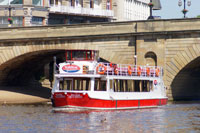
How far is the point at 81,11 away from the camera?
108 metres

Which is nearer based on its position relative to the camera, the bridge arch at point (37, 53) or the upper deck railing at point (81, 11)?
the bridge arch at point (37, 53)

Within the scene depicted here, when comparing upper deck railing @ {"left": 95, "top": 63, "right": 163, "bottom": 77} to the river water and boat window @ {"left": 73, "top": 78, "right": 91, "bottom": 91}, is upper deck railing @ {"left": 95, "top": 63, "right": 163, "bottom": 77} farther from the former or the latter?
the river water

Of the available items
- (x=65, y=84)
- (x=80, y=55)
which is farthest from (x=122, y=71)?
(x=65, y=84)

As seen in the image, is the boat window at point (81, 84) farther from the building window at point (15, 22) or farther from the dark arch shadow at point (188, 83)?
the building window at point (15, 22)

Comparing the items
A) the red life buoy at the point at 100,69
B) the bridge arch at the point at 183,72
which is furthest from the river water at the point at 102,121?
the bridge arch at the point at 183,72

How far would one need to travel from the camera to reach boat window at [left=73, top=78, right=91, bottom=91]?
52.2 m

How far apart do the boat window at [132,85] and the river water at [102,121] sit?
2.32m

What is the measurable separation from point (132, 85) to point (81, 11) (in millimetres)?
53608

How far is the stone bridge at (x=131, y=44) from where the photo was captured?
6556 centimetres

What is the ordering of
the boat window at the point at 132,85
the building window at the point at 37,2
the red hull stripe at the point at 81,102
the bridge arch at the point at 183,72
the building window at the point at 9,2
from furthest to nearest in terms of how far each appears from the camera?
the building window at the point at 37,2, the building window at the point at 9,2, the bridge arch at the point at 183,72, the boat window at the point at 132,85, the red hull stripe at the point at 81,102

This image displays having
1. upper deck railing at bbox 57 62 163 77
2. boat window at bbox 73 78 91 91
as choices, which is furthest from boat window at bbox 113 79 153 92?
boat window at bbox 73 78 91 91

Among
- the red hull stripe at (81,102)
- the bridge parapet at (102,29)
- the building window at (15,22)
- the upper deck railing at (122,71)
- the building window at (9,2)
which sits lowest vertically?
the red hull stripe at (81,102)

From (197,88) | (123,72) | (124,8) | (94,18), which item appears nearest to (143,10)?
(124,8)

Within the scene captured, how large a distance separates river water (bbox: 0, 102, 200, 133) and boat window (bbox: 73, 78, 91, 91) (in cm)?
226
